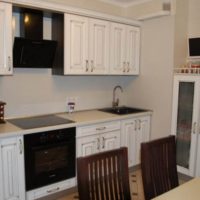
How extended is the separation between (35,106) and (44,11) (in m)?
1.15

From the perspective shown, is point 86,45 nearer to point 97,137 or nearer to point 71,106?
point 71,106

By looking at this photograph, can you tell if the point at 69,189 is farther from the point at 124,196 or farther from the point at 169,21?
the point at 169,21

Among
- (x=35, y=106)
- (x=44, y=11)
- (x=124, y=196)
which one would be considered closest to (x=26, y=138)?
(x=35, y=106)

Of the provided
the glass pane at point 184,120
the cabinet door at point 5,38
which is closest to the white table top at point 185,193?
the glass pane at point 184,120

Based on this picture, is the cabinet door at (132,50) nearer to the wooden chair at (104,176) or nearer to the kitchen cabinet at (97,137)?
the kitchen cabinet at (97,137)

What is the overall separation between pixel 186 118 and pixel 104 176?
6.78 feet

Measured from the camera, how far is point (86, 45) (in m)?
2.97

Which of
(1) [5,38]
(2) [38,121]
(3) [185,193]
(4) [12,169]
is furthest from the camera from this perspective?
(2) [38,121]

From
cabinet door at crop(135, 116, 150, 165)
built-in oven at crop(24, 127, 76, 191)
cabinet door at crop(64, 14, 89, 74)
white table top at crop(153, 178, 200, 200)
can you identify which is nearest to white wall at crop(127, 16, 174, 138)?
cabinet door at crop(135, 116, 150, 165)

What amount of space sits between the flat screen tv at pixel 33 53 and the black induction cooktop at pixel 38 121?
2.05ft

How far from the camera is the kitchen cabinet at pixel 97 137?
2730 mm

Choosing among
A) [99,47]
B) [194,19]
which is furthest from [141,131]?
[194,19]

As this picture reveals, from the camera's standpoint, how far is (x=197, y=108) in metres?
2.88

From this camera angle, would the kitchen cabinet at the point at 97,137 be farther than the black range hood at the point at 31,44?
Yes
